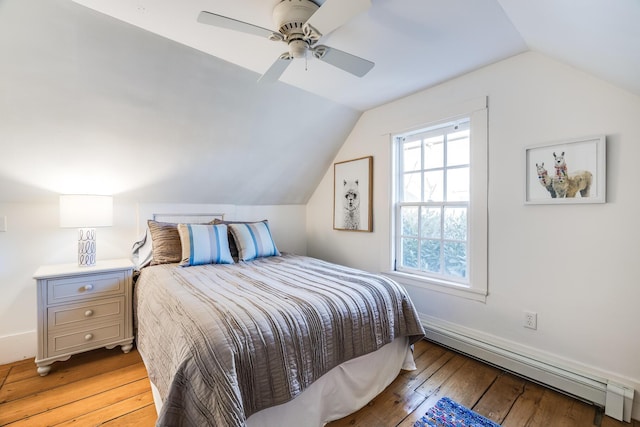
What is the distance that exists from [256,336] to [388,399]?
3.49ft

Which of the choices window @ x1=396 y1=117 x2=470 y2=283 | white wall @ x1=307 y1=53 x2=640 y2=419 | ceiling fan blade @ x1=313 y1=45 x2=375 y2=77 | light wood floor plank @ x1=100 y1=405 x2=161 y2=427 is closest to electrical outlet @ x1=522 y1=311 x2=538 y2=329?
white wall @ x1=307 y1=53 x2=640 y2=419

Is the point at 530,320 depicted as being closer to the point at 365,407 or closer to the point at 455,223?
the point at 455,223

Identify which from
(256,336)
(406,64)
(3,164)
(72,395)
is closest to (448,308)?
(256,336)

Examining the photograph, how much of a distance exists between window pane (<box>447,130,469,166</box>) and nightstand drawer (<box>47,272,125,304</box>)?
116 inches

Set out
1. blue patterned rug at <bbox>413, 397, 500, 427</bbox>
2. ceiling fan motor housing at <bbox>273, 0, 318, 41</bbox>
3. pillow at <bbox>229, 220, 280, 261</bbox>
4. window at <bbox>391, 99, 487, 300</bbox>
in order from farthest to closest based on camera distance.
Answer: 1. pillow at <bbox>229, 220, 280, 261</bbox>
2. window at <bbox>391, 99, 487, 300</bbox>
3. blue patterned rug at <bbox>413, 397, 500, 427</bbox>
4. ceiling fan motor housing at <bbox>273, 0, 318, 41</bbox>

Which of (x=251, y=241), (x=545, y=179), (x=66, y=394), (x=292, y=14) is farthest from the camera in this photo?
(x=251, y=241)

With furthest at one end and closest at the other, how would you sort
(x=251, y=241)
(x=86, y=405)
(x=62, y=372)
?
(x=251, y=241) → (x=62, y=372) → (x=86, y=405)

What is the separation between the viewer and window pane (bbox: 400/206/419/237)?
2727 mm

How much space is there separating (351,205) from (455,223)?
1.17 metres

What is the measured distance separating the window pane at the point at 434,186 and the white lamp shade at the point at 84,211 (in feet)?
9.10

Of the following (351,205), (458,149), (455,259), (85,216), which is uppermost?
(458,149)

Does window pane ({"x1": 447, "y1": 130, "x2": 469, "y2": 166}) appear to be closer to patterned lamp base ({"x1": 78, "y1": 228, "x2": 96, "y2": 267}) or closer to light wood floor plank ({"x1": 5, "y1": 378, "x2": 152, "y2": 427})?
light wood floor plank ({"x1": 5, "y1": 378, "x2": 152, "y2": 427})

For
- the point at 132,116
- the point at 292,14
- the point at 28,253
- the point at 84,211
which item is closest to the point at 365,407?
the point at 292,14

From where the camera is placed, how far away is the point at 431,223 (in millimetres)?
2600
